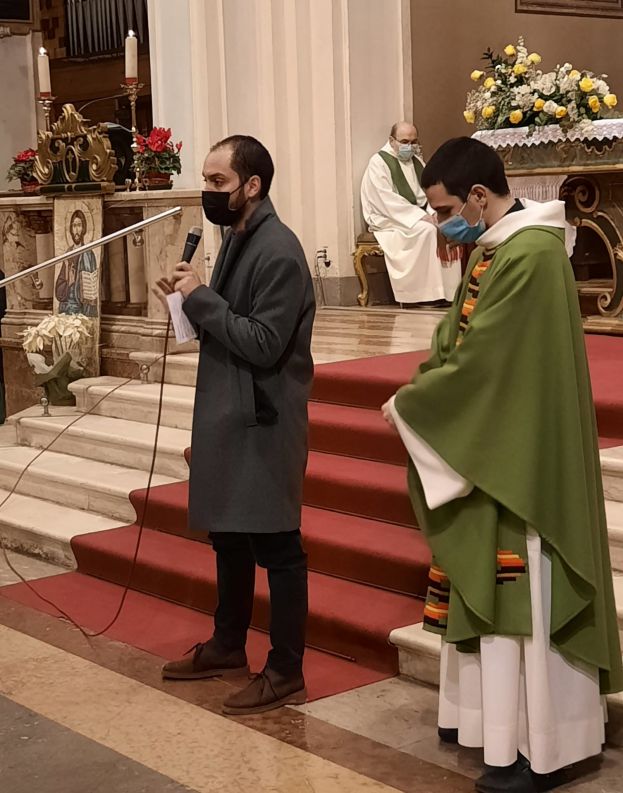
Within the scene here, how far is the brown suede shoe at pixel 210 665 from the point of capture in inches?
172

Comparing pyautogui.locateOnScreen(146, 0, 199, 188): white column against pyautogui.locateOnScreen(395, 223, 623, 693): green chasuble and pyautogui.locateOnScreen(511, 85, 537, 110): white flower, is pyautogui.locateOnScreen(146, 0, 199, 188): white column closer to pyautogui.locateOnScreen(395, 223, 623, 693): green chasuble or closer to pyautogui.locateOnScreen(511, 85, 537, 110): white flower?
pyautogui.locateOnScreen(511, 85, 537, 110): white flower

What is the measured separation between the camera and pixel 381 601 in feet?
15.4

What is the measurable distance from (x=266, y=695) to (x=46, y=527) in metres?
2.42

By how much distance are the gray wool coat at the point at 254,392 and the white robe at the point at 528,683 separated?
602 millimetres

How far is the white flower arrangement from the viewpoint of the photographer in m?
7.77

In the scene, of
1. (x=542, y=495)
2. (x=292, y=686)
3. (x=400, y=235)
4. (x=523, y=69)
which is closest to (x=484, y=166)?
(x=542, y=495)

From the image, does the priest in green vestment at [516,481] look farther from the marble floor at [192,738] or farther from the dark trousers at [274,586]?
the dark trousers at [274,586]

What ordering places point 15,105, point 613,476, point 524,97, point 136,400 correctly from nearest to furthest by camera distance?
1. point 613,476
2. point 136,400
3. point 524,97
4. point 15,105

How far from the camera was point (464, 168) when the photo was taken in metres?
3.34

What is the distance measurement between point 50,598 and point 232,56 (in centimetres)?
618

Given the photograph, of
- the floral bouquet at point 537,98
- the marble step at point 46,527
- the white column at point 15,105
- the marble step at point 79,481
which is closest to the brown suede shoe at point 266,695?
Answer: the marble step at point 46,527

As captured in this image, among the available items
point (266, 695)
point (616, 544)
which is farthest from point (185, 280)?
→ point (616, 544)

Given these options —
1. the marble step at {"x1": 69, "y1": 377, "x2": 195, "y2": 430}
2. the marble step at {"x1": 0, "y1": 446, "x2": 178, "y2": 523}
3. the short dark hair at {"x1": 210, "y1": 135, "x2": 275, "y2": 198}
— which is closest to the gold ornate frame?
the marble step at {"x1": 69, "y1": 377, "x2": 195, "y2": 430}

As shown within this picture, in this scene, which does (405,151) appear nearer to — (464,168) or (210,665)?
(210,665)
